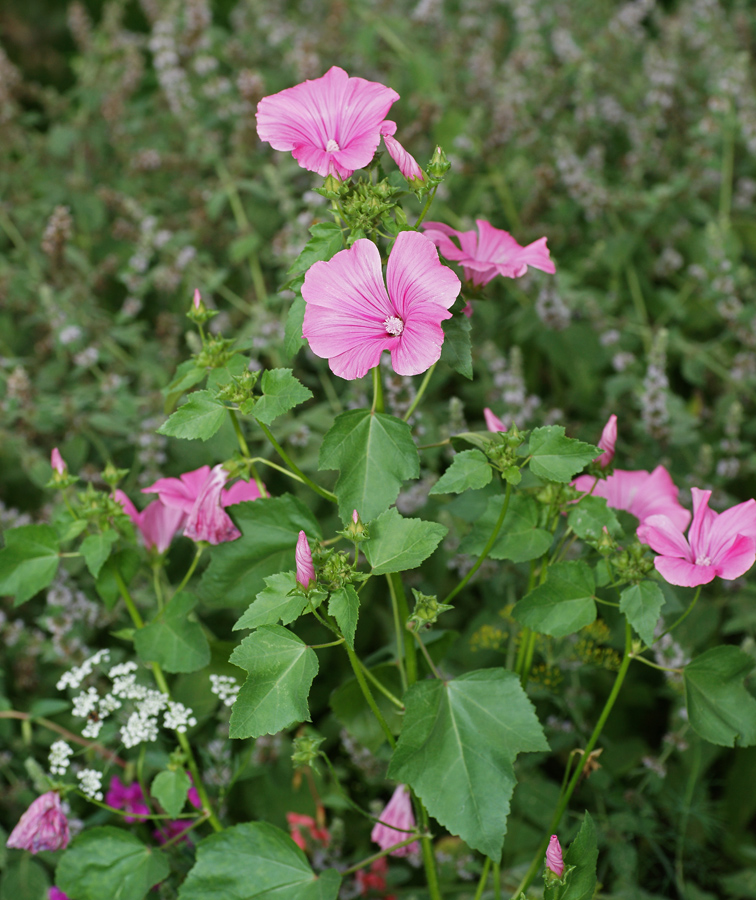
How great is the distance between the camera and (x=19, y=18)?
320 centimetres

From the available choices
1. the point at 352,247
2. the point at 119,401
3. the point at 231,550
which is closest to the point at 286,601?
the point at 231,550

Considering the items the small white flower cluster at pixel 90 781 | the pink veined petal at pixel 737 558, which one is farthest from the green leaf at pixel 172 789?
the pink veined petal at pixel 737 558

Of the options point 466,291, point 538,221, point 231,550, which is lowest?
point 538,221

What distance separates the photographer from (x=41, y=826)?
2.86 feet

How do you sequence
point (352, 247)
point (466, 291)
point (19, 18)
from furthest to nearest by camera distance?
point (19, 18) < point (466, 291) < point (352, 247)

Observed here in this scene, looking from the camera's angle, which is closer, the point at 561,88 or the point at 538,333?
the point at 538,333

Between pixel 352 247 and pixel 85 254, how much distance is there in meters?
1.35

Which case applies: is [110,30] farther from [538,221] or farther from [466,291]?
[466,291]

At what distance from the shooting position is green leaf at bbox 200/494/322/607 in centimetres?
84

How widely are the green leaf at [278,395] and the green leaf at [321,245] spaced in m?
0.09

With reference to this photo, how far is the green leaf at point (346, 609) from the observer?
67 centimetres

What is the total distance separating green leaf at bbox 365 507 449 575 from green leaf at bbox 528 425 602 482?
0.34 ft

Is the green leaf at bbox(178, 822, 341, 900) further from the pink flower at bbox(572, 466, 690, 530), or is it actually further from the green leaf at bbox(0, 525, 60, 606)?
the pink flower at bbox(572, 466, 690, 530)

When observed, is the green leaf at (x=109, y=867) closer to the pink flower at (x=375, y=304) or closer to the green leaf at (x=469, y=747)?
the green leaf at (x=469, y=747)
